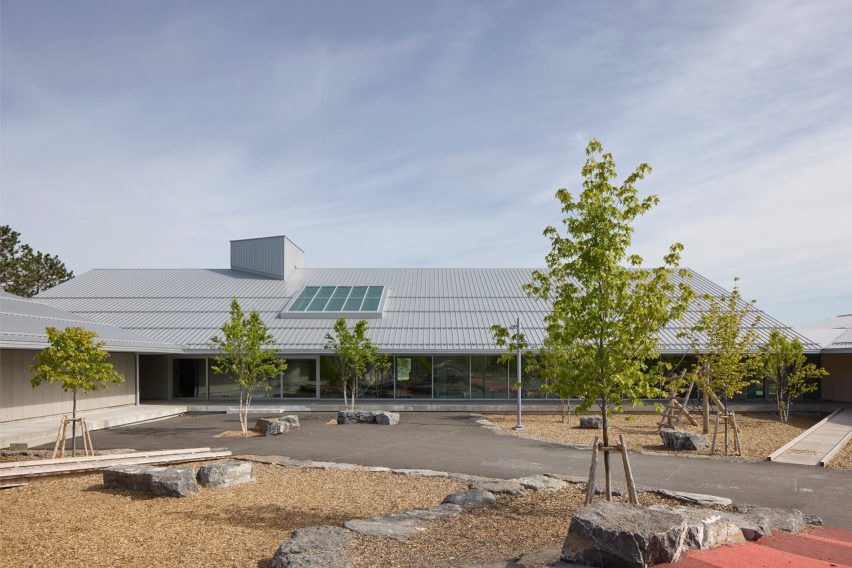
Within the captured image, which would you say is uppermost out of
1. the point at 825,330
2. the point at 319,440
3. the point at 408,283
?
the point at 408,283

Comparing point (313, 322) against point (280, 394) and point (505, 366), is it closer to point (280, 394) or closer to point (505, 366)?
point (280, 394)

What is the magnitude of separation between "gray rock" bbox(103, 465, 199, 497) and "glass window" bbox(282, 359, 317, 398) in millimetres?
18225

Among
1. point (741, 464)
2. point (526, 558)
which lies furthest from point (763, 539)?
point (741, 464)

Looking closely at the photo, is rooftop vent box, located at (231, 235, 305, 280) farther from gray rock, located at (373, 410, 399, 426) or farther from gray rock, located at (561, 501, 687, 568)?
gray rock, located at (561, 501, 687, 568)

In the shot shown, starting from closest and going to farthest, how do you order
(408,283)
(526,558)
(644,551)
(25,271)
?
(644,551)
(526,558)
(408,283)
(25,271)

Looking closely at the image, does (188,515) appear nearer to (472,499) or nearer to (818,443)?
(472,499)

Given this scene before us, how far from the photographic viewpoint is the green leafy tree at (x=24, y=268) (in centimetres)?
4931

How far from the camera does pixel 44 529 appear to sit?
8.74 metres

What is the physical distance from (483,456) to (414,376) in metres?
14.5

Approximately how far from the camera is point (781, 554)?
7.10 m

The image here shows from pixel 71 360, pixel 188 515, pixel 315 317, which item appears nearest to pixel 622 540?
pixel 188 515

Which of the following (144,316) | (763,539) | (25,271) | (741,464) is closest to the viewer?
(763,539)

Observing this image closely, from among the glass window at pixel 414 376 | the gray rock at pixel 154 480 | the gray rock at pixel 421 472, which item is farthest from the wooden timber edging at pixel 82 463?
the glass window at pixel 414 376

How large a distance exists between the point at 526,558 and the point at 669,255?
4.55m
